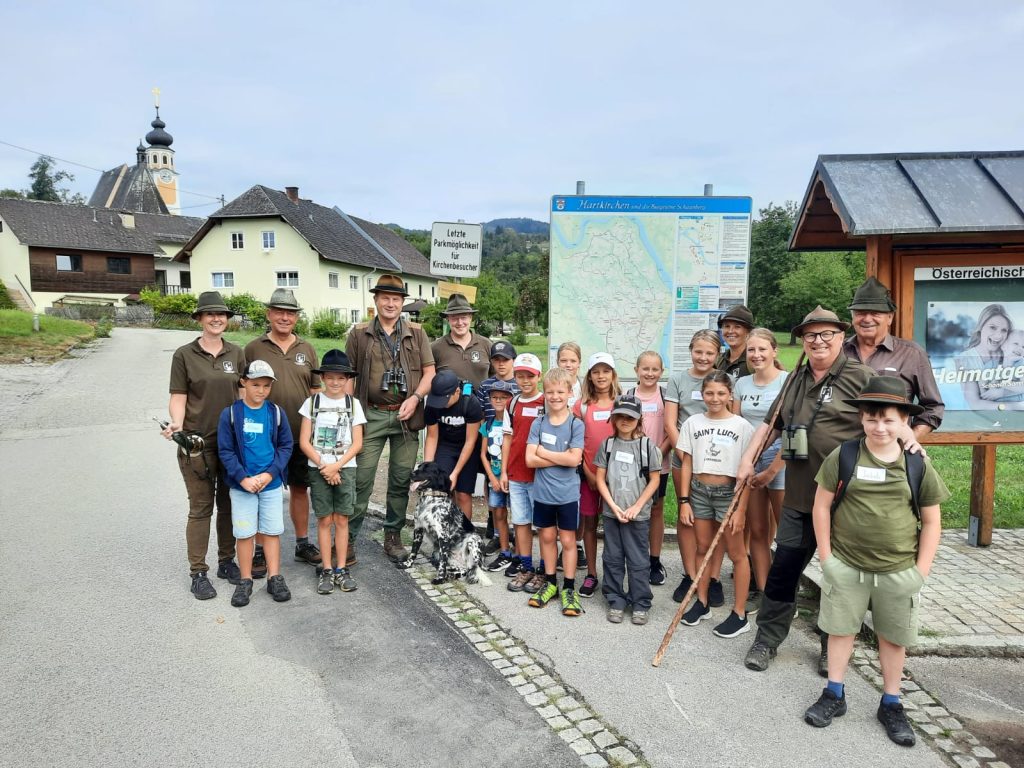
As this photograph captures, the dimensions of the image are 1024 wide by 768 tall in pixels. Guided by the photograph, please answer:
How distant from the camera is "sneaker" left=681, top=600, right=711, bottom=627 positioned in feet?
14.9

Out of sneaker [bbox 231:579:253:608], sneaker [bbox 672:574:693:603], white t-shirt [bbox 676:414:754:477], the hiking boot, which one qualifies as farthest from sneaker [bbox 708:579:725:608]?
sneaker [bbox 231:579:253:608]

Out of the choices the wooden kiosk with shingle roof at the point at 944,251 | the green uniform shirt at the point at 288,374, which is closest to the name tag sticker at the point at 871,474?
the wooden kiosk with shingle roof at the point at 944,251

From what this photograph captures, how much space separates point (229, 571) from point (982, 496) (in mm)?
6646

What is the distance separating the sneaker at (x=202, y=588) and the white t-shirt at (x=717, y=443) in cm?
369

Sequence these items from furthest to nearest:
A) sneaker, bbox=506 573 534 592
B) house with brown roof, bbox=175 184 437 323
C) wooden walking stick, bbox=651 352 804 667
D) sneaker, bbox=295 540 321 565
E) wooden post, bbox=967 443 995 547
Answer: house with brown roof, bbox=175 184 437 323, wooden post, bbox=967 443 995 547, sneaker, bbox=295 540 321 565, sneaker, bbox=506 573 534 592, wooden walking stick, bbox=651 352 804 667

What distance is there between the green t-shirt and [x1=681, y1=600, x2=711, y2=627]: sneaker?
139cm

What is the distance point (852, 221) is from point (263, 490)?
4.88 m

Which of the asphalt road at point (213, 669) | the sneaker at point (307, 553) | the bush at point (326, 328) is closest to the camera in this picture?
the asphalt road at point (213, 669)

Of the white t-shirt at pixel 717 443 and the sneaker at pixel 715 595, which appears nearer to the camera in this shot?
the white t-shirt at pixel 717 443

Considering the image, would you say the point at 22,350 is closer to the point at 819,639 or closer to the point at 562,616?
the point at 562,616

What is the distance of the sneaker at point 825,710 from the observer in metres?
3.38

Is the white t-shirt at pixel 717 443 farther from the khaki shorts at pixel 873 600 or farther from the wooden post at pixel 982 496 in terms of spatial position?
the wooden post at pixel 982 496

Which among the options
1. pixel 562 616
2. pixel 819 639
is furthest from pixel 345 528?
pixel 819 639

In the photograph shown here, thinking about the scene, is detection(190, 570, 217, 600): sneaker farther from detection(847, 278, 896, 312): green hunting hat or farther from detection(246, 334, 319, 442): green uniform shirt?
detection(847, 278, 896, 312): green hunting hat
